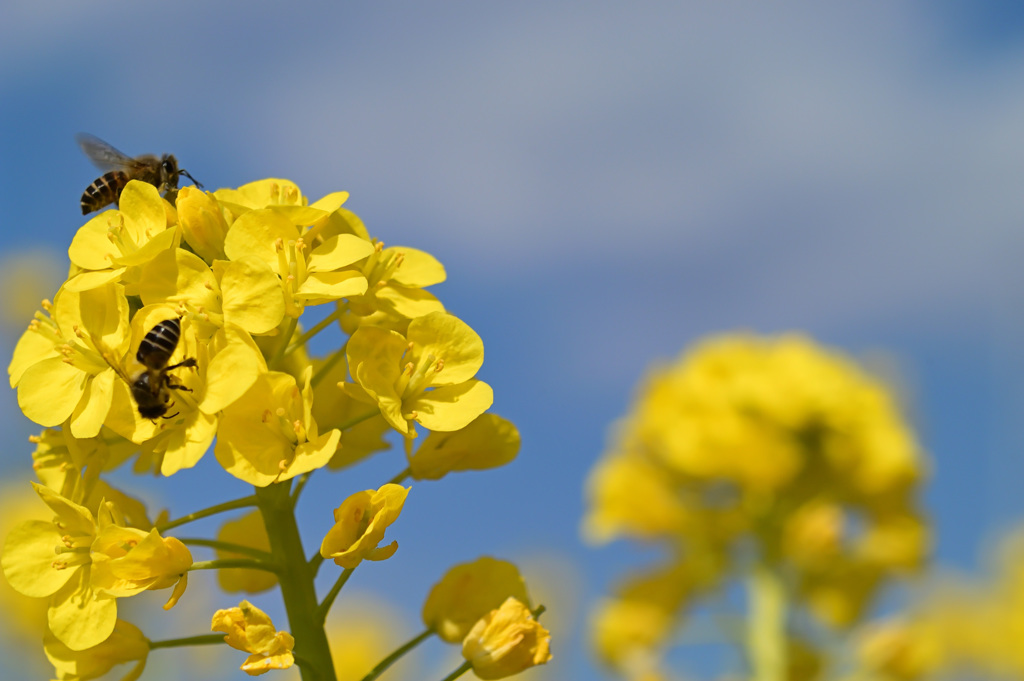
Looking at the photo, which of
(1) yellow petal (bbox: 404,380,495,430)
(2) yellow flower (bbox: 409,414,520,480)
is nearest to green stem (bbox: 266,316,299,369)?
(1) yellow petal (bbox: 404,380,495,430)

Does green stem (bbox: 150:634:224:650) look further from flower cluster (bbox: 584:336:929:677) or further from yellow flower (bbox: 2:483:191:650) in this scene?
flower cluster (bbox: 584:336:929:677)

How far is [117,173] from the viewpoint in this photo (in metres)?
3.63

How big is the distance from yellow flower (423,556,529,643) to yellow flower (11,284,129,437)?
1.20 m

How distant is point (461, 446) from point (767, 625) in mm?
5141

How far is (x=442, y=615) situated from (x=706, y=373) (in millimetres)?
5619

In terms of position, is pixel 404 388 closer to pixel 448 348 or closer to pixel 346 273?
pixel 448 348

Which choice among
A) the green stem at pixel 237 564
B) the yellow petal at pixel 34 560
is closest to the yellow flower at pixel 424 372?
the green stem at pixel 237 564

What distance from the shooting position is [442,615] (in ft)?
9.80

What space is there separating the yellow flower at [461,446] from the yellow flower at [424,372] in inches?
8.3

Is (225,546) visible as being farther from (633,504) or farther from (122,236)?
(633,504)

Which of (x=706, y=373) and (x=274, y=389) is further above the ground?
(x=706, y=373)

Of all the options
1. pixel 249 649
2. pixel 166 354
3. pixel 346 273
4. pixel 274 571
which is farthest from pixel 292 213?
pixel 249 649

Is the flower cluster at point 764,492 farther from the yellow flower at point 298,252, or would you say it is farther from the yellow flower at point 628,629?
the yellow flower at point 298,252

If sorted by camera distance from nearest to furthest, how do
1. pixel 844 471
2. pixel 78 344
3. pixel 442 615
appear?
pixel 78 344
pixel 442 615
pixel 844 471
